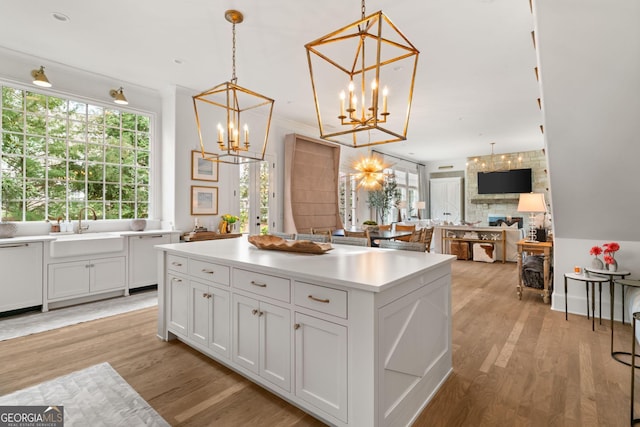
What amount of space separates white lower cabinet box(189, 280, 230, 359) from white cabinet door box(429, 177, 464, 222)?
1109cm

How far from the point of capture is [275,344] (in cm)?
197

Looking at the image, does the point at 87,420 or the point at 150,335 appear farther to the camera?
the point at 150,335

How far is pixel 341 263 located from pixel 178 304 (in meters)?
1.63

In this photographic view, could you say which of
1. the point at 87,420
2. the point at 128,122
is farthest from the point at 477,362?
the point at 128,122

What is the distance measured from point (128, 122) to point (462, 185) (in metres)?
10.8

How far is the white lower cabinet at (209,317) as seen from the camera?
233 cm

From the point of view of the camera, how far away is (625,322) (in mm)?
3391

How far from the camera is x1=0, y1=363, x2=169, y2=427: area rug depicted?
1.85 m

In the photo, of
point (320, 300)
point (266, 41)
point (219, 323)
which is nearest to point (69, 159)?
point (266, 41)

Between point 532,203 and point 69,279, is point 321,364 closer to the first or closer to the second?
point 69,279

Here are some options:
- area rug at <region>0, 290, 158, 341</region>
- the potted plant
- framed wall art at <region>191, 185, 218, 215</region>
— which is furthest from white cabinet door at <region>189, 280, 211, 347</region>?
the potted plant

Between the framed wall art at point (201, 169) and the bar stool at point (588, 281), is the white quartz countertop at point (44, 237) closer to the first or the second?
the framed wall art at point (201, 169)

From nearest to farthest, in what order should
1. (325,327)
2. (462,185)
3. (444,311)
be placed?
(325,327) → (444,311) → (462,185)

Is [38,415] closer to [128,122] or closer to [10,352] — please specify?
[10,352]
